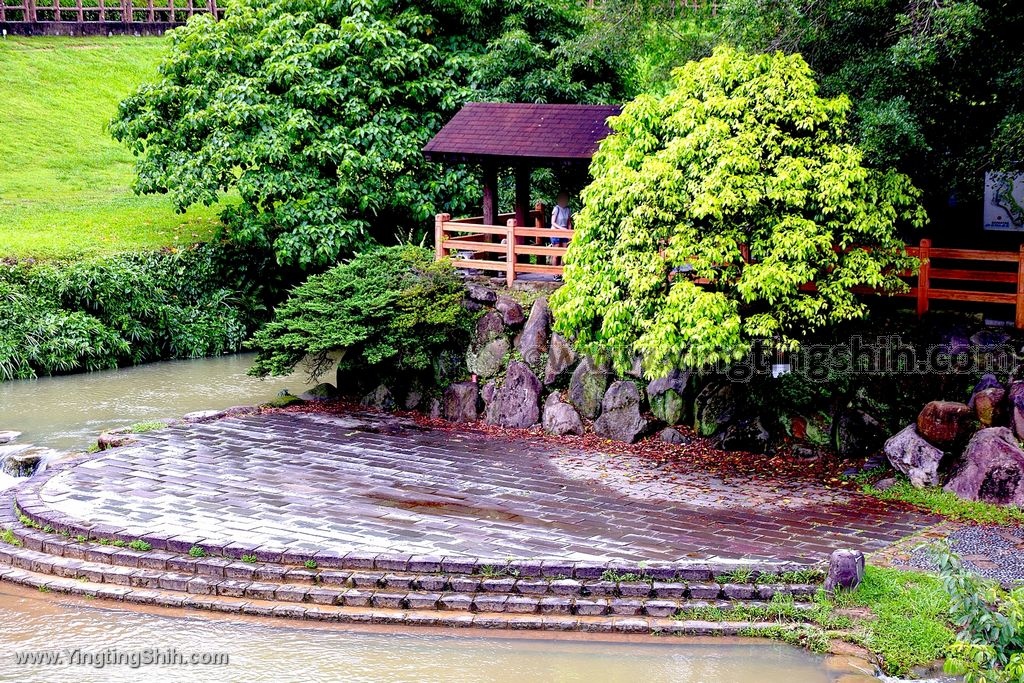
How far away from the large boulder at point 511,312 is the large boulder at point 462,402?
117 cm

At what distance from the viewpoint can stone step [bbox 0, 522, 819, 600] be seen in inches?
438

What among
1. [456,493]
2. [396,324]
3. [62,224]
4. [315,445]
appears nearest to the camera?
[456,493]

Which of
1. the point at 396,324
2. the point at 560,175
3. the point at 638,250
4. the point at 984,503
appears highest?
the point at 560,175

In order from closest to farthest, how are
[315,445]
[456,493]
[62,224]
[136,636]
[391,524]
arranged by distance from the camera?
[136,636]
[391,524]
[456,493]
[315,445]
[62,224]

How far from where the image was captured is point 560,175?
22922 mm

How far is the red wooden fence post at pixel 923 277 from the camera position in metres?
15.2

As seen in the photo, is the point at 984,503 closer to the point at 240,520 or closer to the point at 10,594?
the point at 240,520

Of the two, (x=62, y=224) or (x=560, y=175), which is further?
(x=62, y=224)

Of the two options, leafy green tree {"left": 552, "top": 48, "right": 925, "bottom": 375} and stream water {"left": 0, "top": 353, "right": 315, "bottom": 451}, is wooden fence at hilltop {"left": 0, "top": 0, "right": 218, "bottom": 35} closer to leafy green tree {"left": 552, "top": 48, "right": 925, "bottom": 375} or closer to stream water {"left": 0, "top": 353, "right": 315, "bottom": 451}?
stream water {"left": 0, "top": 353, "right": 315, "bottom": 451}

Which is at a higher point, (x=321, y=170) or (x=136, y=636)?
(x=321, y=170)

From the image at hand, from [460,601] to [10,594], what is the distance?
5.02 m

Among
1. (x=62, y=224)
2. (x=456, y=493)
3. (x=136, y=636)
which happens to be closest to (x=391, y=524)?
(x=456, y=493)

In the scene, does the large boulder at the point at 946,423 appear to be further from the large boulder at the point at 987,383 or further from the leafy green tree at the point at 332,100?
the leafy green tree at the point at 332,100

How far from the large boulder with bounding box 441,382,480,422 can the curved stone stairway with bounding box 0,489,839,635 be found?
6488mm
